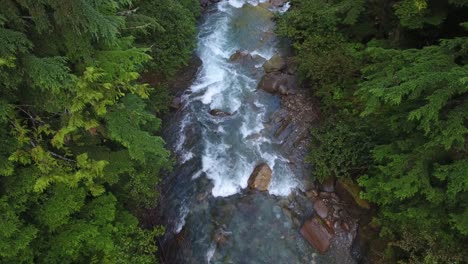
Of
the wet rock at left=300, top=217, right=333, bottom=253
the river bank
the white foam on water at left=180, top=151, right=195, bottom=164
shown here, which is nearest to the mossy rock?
the river bank

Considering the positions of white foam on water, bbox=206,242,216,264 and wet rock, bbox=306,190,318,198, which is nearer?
white foam on water, bbox=206,242,216,264

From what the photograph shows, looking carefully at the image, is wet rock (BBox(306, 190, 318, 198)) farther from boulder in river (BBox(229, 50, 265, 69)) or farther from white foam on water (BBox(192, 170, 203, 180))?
boulder in river (BBox(229, 50, 265, 69))

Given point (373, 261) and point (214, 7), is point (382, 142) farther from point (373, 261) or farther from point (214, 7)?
point (214, 7)

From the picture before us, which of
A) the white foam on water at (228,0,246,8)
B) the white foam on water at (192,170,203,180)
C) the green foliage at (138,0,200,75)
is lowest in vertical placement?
the white foam on water at (192,170,203,180)

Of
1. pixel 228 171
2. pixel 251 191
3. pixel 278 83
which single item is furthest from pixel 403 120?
pixel 278 83

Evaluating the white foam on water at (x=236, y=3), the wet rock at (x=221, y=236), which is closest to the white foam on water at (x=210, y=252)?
the wet rock at (x=221, y=236)

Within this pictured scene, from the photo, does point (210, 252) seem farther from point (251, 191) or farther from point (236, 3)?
point (236, 3)

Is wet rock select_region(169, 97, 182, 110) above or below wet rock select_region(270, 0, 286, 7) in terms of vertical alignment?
below

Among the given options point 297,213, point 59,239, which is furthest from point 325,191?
point 59,239

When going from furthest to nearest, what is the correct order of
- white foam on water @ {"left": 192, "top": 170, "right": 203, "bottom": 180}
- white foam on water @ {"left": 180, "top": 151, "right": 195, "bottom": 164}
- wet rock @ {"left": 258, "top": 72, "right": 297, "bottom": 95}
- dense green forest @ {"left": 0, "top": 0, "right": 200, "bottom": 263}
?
1. wet rock @ {"left": 258, "top": 72, "right": 297, "bottom": 95}
2. white foam on water @ {"left": 180, "top": 151, "right": 195, "bottom": 164}
3. white foam on water @ {"left": 192, "top": 170, "right": 203, "bottom": 180}
4. dense green forest @ {"left": 0, "top": 0, "right": 200, "bottom": 263}
